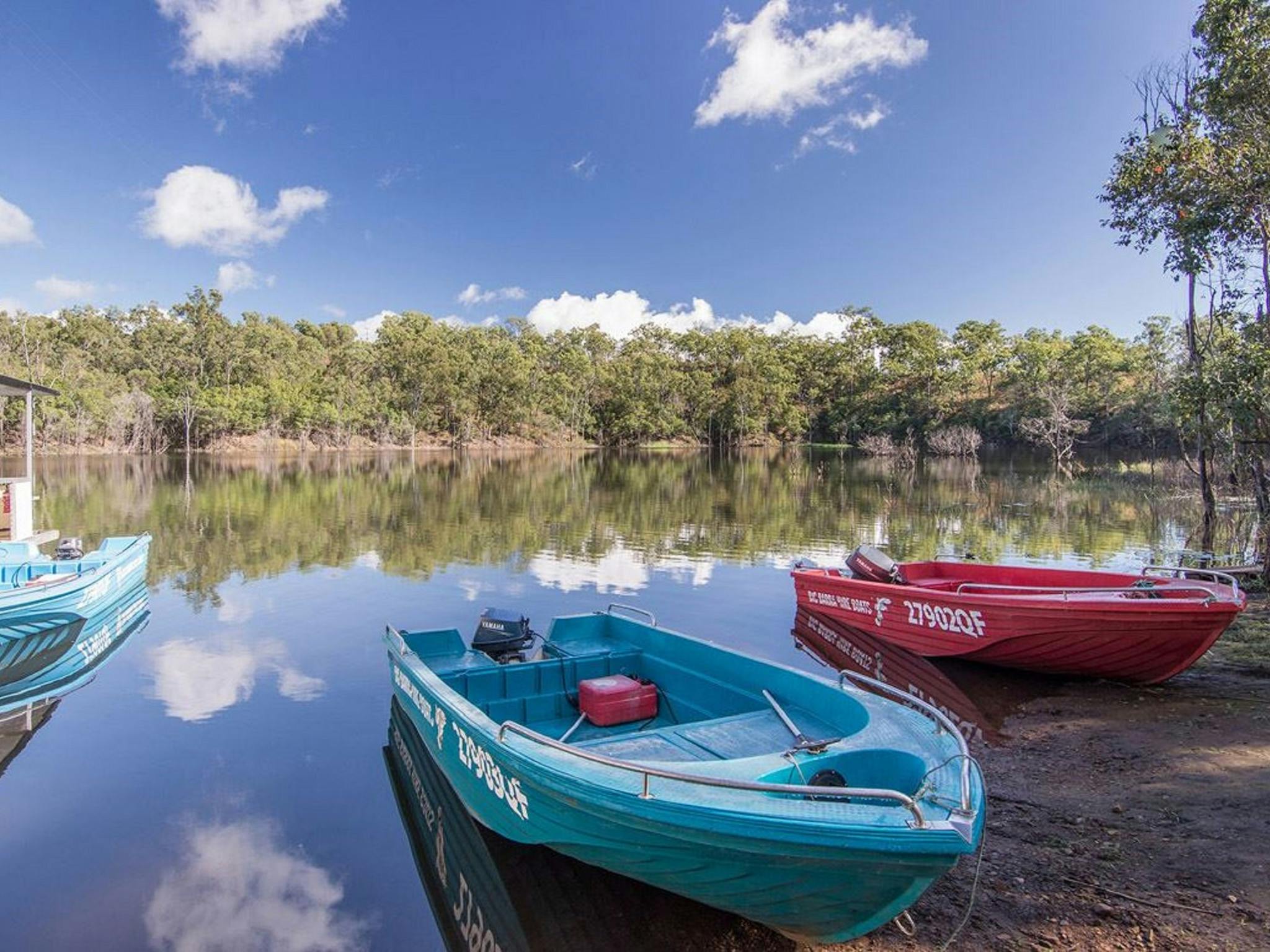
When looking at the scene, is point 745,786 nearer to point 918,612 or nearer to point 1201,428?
point 918,612

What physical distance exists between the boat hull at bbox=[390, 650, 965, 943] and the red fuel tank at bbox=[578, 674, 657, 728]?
1.54m

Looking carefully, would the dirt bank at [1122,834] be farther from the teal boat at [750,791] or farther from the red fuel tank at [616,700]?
the red fuel tank at [616,700]

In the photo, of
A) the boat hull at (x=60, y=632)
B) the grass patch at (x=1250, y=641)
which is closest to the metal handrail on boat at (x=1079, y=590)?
the grass patch at (x=1250, y=641)

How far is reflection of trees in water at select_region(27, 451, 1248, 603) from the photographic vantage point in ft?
58.7

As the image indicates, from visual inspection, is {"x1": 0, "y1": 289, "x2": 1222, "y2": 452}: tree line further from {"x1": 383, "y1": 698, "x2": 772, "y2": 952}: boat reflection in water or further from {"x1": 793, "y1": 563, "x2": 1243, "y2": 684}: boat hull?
{"x1": 383, "y1": 698, "x2": 772, "y2": 952}: boat reflection in water

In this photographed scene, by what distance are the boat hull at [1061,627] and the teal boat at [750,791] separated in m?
4.25

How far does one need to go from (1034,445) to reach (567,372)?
48365 millimetres

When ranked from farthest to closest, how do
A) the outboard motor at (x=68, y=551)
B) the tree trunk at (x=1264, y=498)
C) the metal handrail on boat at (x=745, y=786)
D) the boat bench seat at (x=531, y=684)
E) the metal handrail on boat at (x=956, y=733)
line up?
the outboard motor at (x=68, y=551)
the tree trunk at (x=1264, y=498)
the boat bench seat at (x=531, y=684)
the metal handrail on boat at (x=956, y=733)
the metal handrail on boat at (x=745, y=786)

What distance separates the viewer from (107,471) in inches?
1697

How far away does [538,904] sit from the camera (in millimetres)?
4551

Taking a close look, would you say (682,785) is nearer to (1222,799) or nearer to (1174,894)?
(1174,894)

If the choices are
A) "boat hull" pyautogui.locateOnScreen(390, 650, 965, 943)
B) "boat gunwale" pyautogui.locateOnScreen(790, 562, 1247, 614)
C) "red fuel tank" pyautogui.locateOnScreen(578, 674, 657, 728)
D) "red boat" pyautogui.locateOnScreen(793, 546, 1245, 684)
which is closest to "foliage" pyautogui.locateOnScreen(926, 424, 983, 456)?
"red boat" pyautogui.locateOnScreen(793, 546, 1245, 684)

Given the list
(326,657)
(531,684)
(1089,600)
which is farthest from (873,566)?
(326,657)

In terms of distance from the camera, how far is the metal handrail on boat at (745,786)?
308cm
